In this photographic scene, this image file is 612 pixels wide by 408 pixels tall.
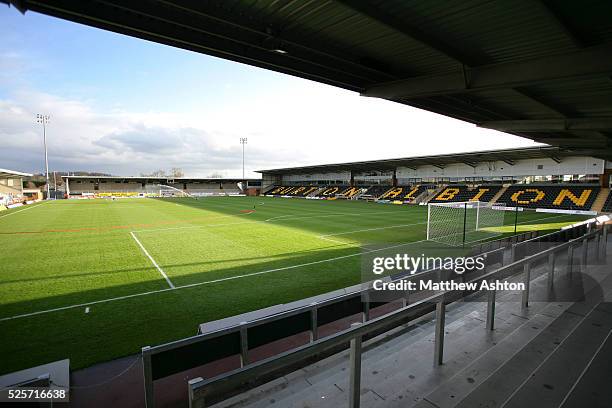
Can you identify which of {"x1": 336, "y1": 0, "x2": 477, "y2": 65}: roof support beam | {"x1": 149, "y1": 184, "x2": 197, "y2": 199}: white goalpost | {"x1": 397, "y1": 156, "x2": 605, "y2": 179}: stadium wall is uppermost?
{"x1": 336, "y1": 0, "x2": 477, "y2": 65}: roof support beam

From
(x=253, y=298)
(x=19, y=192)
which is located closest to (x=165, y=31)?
(x=253, y=298)

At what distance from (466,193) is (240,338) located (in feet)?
146

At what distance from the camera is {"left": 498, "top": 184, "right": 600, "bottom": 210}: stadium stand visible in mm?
30938

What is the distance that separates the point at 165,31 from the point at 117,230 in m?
18.7

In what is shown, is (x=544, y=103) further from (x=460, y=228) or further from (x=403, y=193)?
(x=403, y=193)

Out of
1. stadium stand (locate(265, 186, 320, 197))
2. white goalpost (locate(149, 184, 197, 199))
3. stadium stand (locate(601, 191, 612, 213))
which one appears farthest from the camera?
white goalpost (locate(149, 184, 197, 199))

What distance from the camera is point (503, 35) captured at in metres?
4.76

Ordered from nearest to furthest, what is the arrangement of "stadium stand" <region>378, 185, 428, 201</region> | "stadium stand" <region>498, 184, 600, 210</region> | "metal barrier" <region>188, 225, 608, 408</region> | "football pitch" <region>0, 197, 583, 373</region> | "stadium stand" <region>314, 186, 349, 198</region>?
"metal barrier" <region>188, 225, 608, 408</region>
"football pitch" <region>0, 197, 583, 373</region>
"stadium stand" <region>498, 184, 600, 210</region>
"stadium stand" <region>378, 185, 428, 201</region>
"stadium stand" <region>314, 186, 349, 198</region>

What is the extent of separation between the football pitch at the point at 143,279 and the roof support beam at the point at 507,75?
5.72 m

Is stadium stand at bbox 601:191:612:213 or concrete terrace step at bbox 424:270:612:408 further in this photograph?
stadium stand at bbox 601:191:612:213

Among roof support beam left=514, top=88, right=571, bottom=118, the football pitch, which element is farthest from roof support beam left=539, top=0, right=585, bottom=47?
the football pitch

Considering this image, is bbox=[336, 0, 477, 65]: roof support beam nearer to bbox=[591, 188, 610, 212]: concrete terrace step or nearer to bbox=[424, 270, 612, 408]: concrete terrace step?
bbox=[424, 270, 612, 408]: concrete terrace step

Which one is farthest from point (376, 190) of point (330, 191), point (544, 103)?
point (544, 103)

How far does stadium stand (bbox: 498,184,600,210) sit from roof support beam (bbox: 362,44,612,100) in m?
28.9
